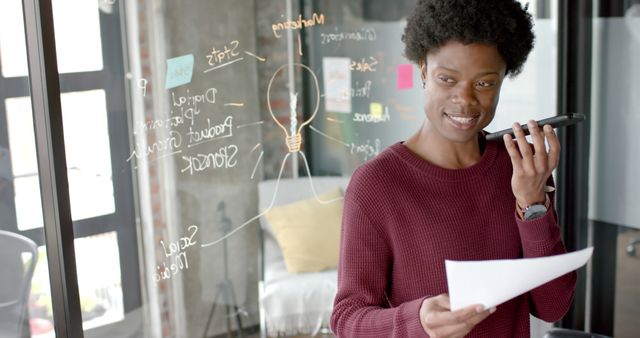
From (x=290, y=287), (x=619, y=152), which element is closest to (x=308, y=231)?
(x=290, y=287)

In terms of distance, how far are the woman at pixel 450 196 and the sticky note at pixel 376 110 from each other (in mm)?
1452

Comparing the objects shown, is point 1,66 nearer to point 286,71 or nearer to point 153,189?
point 153,189

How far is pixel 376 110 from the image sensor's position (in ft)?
9.62

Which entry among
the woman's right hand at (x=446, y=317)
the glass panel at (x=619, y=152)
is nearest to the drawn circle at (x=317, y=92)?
the glass panel at (x=619, y=152)

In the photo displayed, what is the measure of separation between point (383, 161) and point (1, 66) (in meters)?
1.18

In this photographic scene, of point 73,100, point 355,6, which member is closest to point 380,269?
point 73,100

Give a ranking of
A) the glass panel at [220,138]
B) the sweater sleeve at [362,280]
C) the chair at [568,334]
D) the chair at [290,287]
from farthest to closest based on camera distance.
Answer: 1. the chair at [290,287]
2. the chair at [568,334]
3. the glass panel at [220,138]
4. the sweater sleeve at [362,280]

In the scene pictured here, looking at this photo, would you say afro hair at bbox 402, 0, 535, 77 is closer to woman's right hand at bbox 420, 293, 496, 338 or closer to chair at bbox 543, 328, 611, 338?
woman's right hand at bbox 420, 293, 496, 338

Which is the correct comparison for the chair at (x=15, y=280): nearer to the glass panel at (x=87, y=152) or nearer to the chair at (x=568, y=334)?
the glass panel at (x=87, y=152)

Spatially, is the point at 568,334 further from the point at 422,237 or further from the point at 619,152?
the point at 422,237

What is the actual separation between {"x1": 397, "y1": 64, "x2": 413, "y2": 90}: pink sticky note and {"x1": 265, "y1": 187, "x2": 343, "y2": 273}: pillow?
1.46 ft

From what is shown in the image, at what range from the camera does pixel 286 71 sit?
272 cm

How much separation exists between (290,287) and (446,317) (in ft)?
5.51

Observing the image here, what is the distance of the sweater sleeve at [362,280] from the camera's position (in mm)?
1338
